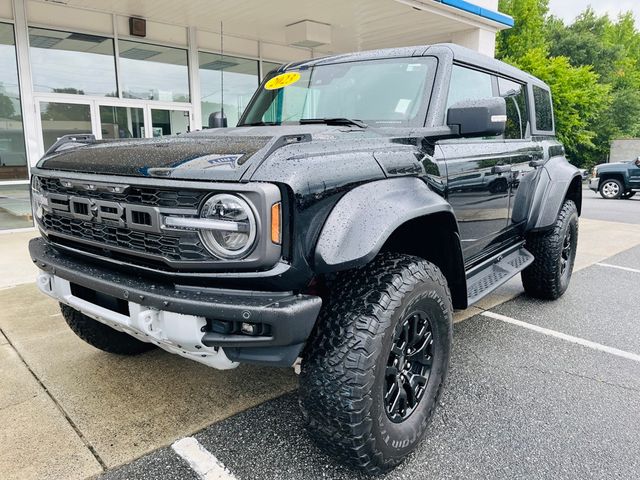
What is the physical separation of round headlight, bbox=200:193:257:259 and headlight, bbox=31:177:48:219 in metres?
1.14

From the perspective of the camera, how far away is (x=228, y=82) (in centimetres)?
1056

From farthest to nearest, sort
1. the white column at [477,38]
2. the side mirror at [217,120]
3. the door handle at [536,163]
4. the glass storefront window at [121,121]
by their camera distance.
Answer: the white column at [477,38] < the glass storefront window at [121,121] < the side mirror at [217,120] < the door handle at [536,163]

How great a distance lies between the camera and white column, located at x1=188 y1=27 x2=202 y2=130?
976 cm

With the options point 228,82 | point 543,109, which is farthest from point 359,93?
point 228,82

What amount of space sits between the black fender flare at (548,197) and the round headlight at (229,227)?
2.79m

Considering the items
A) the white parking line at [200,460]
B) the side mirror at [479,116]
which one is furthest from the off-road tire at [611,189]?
the white parking line at [200,460]

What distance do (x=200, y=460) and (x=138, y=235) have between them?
1.04 metres

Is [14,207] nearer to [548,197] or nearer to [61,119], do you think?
[61,119]

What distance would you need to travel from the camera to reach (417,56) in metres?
2.89

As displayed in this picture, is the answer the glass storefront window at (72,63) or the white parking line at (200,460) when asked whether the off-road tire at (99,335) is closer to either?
the white parking line at (200,460)

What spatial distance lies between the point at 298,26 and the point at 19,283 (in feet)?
23.6

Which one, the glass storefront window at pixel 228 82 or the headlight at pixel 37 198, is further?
the glass storefront window at pixel 228 82

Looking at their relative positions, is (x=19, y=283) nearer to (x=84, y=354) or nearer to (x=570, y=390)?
(x=84, y=354)

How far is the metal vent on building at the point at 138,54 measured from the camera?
9039mm
